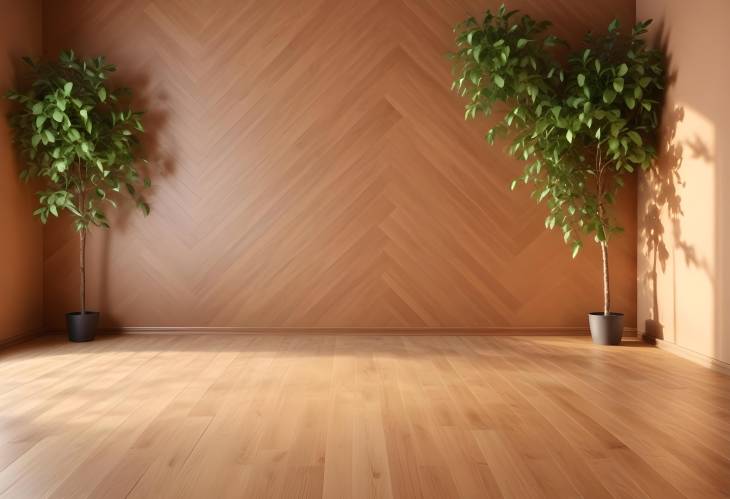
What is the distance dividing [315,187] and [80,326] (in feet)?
6.33

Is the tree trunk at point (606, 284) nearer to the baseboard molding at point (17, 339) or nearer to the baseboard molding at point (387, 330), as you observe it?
the baseboard molding at point (387, 330)

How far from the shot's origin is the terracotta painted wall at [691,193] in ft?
12.3

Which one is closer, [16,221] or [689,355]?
[689,355]

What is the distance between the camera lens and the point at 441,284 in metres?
4.91

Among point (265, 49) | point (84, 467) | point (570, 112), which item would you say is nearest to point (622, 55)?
point (570, 112)

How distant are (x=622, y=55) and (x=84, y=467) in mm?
4324

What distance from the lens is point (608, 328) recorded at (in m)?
4.48

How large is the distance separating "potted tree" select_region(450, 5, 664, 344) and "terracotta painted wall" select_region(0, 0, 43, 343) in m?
3.08

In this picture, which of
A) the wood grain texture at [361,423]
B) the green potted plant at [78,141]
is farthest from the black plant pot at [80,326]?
the wood grain texture at [361,423]

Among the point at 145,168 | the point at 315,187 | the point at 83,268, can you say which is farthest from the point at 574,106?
the point at 83,268

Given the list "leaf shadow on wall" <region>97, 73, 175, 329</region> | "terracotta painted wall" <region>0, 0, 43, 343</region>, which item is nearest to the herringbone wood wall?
"leaf shadow on wall" <region>97, 73, 175, 329</region>

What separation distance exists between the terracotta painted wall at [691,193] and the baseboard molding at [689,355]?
0.09 ft

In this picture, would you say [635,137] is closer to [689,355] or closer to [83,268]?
[689,355]

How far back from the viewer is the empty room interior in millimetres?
4047
